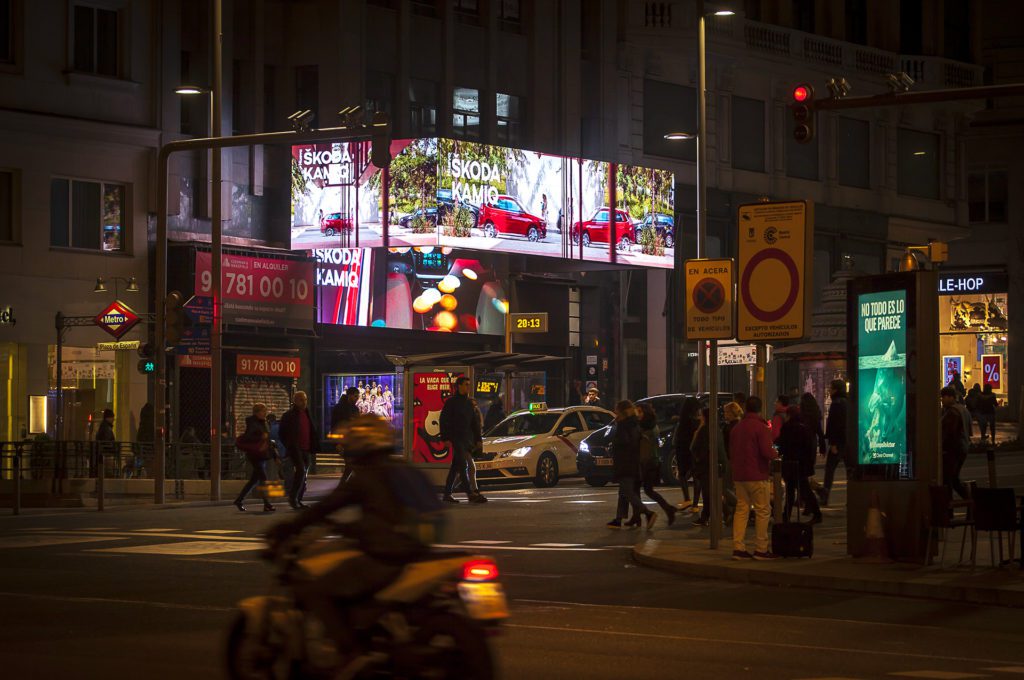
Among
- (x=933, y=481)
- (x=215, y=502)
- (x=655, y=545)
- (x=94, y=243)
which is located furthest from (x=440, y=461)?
(x=933, y=481)

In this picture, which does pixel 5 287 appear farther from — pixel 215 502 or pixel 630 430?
pixel 630 430

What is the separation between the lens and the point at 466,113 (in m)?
44.7

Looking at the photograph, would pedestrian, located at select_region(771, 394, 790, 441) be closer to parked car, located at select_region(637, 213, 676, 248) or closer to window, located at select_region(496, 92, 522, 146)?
parked car, located at select_region(637, 213, 676, 248)

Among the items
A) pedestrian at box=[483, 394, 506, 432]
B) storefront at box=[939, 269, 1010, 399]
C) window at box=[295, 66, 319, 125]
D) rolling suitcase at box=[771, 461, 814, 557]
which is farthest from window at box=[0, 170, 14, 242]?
storefront at box=[939, 269, 1010, 399]

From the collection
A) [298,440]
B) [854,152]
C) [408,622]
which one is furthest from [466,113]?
[408,622]

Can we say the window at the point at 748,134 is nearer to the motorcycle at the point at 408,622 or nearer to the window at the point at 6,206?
the window at the point at 6,206

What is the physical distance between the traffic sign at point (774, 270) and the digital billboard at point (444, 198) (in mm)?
21275

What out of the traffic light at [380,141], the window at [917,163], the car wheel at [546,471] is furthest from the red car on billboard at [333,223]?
the window at [917,163]

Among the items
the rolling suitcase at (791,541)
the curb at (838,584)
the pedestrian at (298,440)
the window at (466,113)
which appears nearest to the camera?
the curb at (838,584)

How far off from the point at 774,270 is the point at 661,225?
27.7 metres

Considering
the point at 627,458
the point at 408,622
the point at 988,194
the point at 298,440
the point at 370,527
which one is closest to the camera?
the point at 408,622

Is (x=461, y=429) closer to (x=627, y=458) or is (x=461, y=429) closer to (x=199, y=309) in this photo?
(x=627, y=458)

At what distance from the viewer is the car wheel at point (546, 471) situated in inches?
1276

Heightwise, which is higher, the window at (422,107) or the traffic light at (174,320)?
the window at (422,107)
